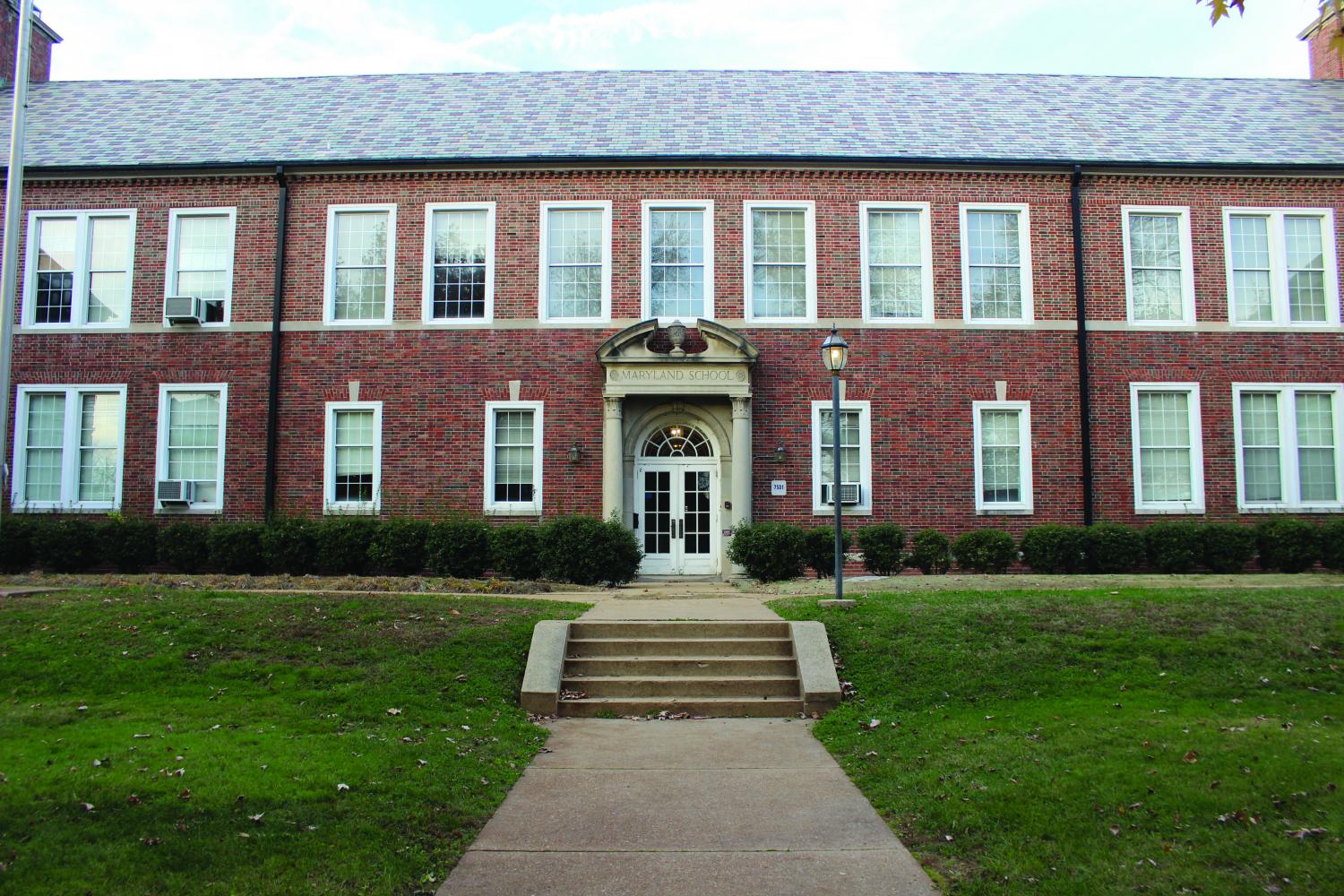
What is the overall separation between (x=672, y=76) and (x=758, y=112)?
301cm

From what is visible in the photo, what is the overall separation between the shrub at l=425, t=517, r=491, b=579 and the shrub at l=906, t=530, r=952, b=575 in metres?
6.94

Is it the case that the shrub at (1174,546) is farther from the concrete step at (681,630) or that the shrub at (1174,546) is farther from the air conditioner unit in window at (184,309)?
the air conditioner unit in window at (184,309)

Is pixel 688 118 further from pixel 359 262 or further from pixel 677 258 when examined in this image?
pixel 359 262

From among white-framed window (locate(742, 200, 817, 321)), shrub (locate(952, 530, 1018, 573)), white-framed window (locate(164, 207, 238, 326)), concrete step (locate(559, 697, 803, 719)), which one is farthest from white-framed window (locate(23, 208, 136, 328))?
shrub (locate(952, 530, 1018, 573))

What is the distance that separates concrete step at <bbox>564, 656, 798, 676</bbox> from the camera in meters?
9.73

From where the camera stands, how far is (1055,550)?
15977 millimetres

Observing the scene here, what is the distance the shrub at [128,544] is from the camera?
1644 cm

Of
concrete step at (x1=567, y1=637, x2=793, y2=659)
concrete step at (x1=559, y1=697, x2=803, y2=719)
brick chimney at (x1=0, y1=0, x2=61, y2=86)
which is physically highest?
brick chimney at (x1=0, y1=0, x2=61, y2=86)

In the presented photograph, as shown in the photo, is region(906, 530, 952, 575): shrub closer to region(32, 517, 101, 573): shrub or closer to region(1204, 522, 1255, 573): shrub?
region(1204, 522, 1255, 573): shrub

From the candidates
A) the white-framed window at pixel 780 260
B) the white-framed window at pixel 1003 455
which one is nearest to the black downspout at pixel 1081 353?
the white-framed window at pixel 1003 455

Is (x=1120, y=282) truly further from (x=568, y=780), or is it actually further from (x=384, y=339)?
(x=568, y=780)

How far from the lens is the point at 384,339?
57.2 ft

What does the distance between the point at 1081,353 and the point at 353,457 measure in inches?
510

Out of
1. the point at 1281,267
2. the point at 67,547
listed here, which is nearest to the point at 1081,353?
the point at 1281,267
